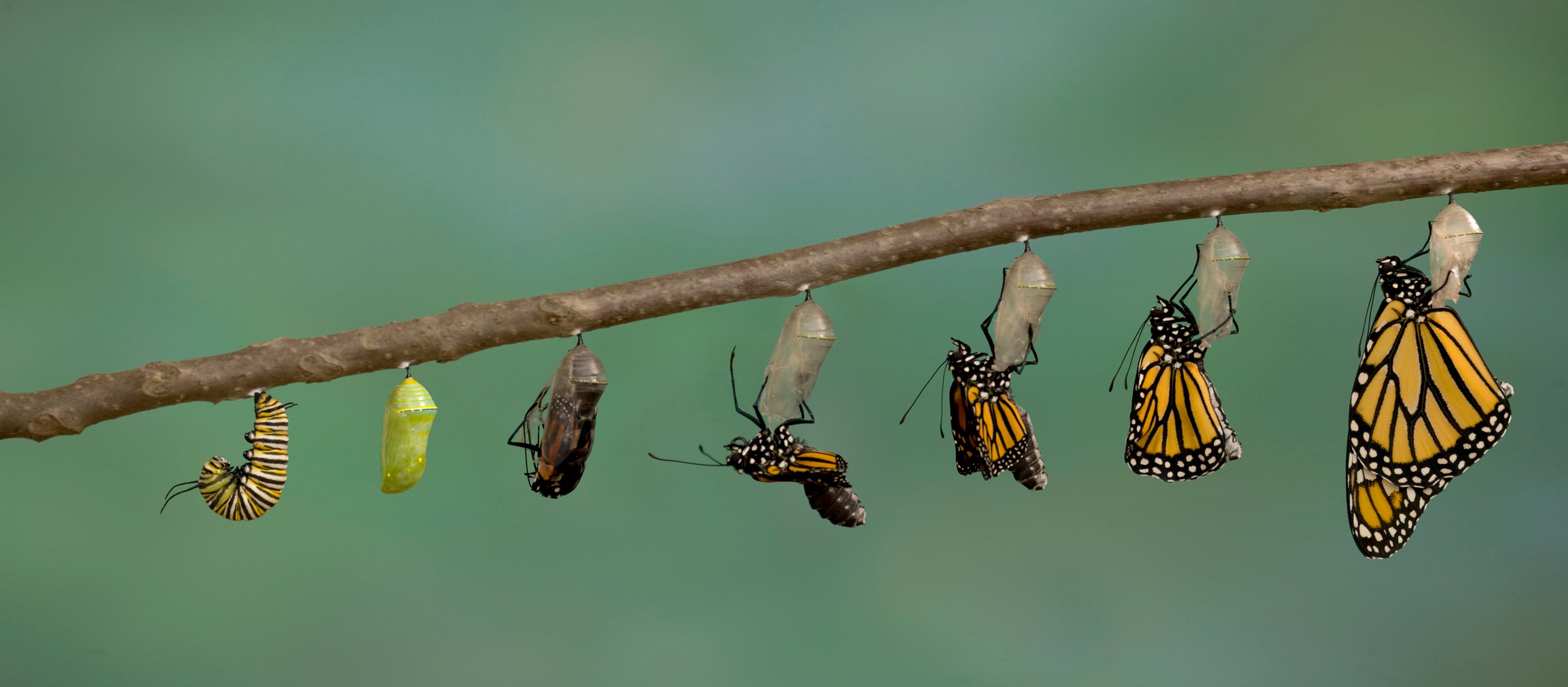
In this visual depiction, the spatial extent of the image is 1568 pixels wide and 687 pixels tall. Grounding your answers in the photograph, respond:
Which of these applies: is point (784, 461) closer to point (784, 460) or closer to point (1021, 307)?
point (784, 460)

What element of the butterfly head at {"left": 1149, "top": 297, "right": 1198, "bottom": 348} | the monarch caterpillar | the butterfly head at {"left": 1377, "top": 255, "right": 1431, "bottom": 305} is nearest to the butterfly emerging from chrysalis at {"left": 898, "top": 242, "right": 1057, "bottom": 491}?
→ the monarch caterpillar

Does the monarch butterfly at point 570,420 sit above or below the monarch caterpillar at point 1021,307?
below

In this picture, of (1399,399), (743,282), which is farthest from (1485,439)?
(743,282)

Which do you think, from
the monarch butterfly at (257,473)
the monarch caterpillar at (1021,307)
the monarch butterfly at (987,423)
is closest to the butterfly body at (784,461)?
the monarch butterfly at (987,423)

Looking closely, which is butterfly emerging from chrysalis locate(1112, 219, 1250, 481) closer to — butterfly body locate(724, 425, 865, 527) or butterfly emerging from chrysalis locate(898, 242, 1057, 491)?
butterfly emerging from chrysalis locate(898, 242, 1057, 491)

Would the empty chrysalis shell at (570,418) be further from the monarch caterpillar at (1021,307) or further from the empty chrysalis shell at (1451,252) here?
the empty chrysalis shell at (1451,252)

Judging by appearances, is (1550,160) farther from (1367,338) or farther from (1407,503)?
(1407,503)
